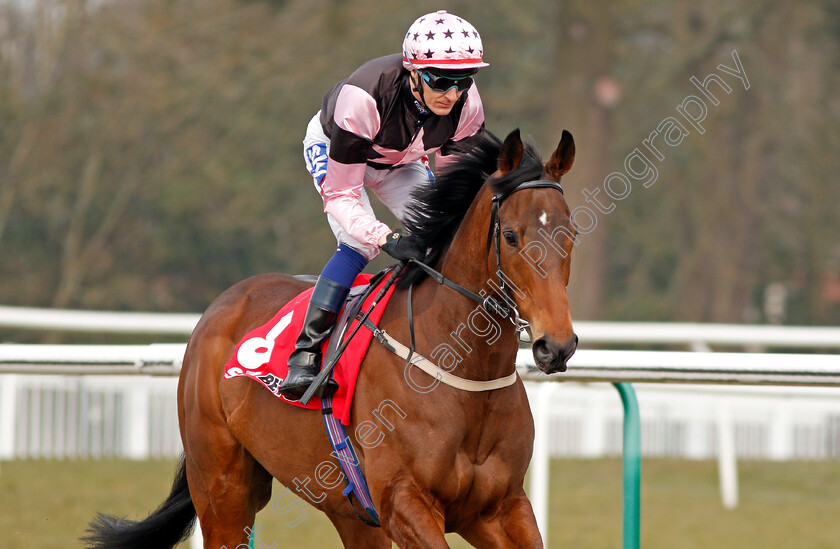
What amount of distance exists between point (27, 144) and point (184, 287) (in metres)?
4.40

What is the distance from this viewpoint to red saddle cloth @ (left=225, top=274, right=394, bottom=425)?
3273mm

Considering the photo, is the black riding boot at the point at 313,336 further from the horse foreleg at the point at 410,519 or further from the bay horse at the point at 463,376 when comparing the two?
the horse foreleg at the point at 410,519

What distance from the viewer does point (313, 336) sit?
134 inches

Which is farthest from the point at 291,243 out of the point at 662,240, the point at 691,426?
the point at 691,426

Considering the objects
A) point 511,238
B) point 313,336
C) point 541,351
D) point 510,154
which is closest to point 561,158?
point 510,154

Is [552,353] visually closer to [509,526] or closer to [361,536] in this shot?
[509,526]

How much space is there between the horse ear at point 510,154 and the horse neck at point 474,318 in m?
0.10

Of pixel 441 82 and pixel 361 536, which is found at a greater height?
pixel 441 82

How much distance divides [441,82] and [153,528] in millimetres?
2059

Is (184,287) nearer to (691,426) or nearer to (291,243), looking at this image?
(291,243)

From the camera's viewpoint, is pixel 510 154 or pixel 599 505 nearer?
pixel 510 154

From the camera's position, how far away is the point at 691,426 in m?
10.6

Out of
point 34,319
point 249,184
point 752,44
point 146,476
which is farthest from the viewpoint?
point 249,184

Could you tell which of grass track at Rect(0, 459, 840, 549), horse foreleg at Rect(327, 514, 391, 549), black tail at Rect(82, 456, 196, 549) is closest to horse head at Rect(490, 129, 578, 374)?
horse foreleg at Rect(327, 514, 391, 549)
